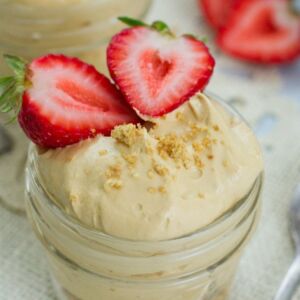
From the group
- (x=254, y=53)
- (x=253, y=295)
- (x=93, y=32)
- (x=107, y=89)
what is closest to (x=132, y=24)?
(x=107, y=89)

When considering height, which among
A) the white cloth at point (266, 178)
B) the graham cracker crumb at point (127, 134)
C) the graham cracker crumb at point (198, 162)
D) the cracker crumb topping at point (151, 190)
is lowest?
the white cloth at point (266, 178)

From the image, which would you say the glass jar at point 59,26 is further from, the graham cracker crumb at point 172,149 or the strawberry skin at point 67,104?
the graham cracker crumb at point 172,149

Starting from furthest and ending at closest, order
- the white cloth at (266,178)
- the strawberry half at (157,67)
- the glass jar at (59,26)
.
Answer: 1. the glass jar at (59,26)
2. the white cloth at (266,178)
3. the strawberry half at (157,67)

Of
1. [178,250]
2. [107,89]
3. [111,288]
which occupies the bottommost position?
[111,288]

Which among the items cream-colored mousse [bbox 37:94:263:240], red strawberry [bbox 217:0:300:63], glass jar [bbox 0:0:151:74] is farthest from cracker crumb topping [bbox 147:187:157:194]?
red strawberry [bbox 217:0:300:63]

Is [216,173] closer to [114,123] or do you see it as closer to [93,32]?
[114,123]

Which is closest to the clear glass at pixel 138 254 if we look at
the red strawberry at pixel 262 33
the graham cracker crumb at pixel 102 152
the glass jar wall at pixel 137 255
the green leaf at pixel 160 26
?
the glass jar wall at pixel 137 255
